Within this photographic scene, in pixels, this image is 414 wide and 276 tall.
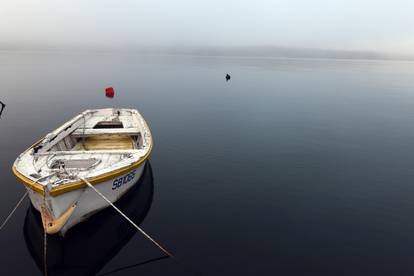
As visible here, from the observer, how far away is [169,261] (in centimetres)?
1367

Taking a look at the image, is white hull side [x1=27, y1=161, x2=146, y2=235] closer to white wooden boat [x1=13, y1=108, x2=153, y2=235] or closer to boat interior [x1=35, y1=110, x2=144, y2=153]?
white wooden boat [x1=13, y1=108, x2=153, y2=235]

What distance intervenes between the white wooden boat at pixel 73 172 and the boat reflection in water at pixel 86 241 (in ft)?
2.97

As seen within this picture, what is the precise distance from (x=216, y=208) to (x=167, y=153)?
447 inches

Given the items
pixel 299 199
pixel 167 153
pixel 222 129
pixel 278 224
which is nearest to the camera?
pixel 278 224

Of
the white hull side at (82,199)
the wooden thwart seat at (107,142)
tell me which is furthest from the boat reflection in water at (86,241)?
the wooden thwart seat at (107,142)

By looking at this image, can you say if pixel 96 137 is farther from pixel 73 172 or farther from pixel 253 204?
pixel 253 204

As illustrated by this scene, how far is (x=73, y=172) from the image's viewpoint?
49.8ft

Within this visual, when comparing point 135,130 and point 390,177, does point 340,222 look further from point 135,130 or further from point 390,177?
point 135,130

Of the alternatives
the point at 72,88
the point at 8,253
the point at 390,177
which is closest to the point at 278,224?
the point at 390,177

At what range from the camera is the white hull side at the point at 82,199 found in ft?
43.1

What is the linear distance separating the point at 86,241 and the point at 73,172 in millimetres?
3847

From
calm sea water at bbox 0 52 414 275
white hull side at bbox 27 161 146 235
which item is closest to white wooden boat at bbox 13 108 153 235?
white hull side at bbox 27 161 146 235

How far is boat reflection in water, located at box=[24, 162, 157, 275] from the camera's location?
13180 mm

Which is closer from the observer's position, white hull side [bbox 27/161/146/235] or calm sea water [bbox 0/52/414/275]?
white hull side [bbox 27/161/146/235]
